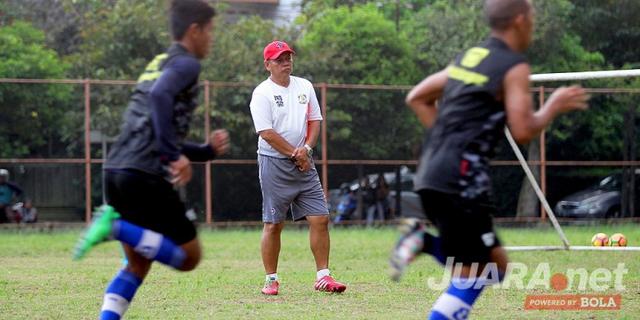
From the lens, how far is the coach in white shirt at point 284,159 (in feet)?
31.9

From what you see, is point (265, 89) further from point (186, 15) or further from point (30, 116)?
point (30, 116)

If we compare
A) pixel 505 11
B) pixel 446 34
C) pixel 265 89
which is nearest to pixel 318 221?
pixel 265 89

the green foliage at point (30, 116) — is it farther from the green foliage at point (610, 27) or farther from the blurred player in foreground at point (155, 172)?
the blurred player in foreground at point (155, 172)

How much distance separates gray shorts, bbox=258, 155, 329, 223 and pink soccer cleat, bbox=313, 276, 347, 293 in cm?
59

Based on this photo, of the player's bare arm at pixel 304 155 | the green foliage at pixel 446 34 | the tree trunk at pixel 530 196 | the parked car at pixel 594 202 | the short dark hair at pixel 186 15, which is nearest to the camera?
the short dark hair at pixel 186 15

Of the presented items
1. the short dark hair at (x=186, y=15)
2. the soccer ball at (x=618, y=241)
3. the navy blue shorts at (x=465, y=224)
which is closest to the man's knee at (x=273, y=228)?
the short dark hair at (x=186, y=15)

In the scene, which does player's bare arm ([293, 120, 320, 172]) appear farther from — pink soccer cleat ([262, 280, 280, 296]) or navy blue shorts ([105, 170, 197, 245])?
navy blue shorts ([105, 170, 197, 245])

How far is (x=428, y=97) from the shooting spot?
19.9ft

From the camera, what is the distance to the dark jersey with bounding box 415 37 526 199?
557cm

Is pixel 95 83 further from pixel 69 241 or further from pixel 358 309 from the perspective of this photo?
pixel 358 309

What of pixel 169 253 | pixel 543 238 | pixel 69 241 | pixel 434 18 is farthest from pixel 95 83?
pixel 169 253

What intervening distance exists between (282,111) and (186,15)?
3.57 meters

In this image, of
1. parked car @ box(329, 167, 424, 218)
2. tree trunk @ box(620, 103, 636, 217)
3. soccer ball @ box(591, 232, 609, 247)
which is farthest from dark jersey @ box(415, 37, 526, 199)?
tree trunk @ box(620, 103, 636, 217)

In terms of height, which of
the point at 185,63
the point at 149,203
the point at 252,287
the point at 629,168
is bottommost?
the point at 629,168
